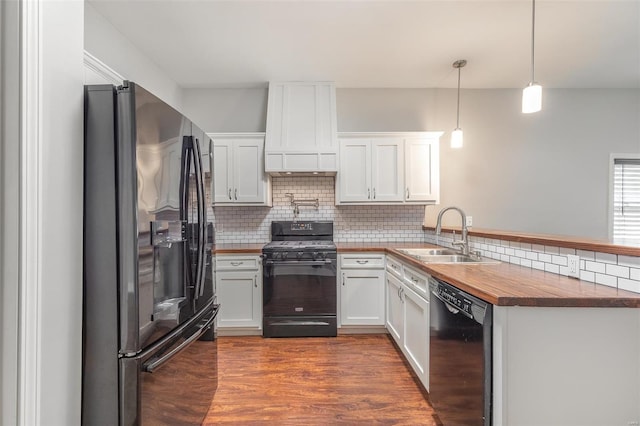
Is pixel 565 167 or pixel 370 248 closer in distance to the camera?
pixel 370 248

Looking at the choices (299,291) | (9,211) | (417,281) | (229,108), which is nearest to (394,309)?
(417,281)

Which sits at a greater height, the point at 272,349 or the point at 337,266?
the point at 337,266

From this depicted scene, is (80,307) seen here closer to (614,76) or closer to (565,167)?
(565,167)

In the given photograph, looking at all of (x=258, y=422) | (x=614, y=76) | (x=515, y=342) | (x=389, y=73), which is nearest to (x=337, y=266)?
(x=258, y=422)

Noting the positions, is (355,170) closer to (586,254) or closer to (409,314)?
(409,314)

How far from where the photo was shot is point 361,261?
306 centimetres

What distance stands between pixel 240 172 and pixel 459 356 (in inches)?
108

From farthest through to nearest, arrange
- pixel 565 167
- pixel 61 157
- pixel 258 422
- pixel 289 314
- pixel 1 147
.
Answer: pixel 565 167 < pixel 289 314 < pixel 258 422 < pixel 61 157 < pixel 1 147

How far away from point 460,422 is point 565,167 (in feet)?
12.0

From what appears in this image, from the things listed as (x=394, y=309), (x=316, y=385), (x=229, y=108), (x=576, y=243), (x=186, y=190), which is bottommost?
(x=316, y=385)

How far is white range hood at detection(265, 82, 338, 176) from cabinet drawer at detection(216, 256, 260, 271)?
1.00 meters

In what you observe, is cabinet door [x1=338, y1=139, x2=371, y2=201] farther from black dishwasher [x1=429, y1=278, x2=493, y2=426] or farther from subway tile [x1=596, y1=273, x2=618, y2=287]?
subway tile [x1=596, y1=273, x2=618, y2=287]

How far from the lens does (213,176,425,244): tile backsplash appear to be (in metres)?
3.63

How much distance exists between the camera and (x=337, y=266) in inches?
120
